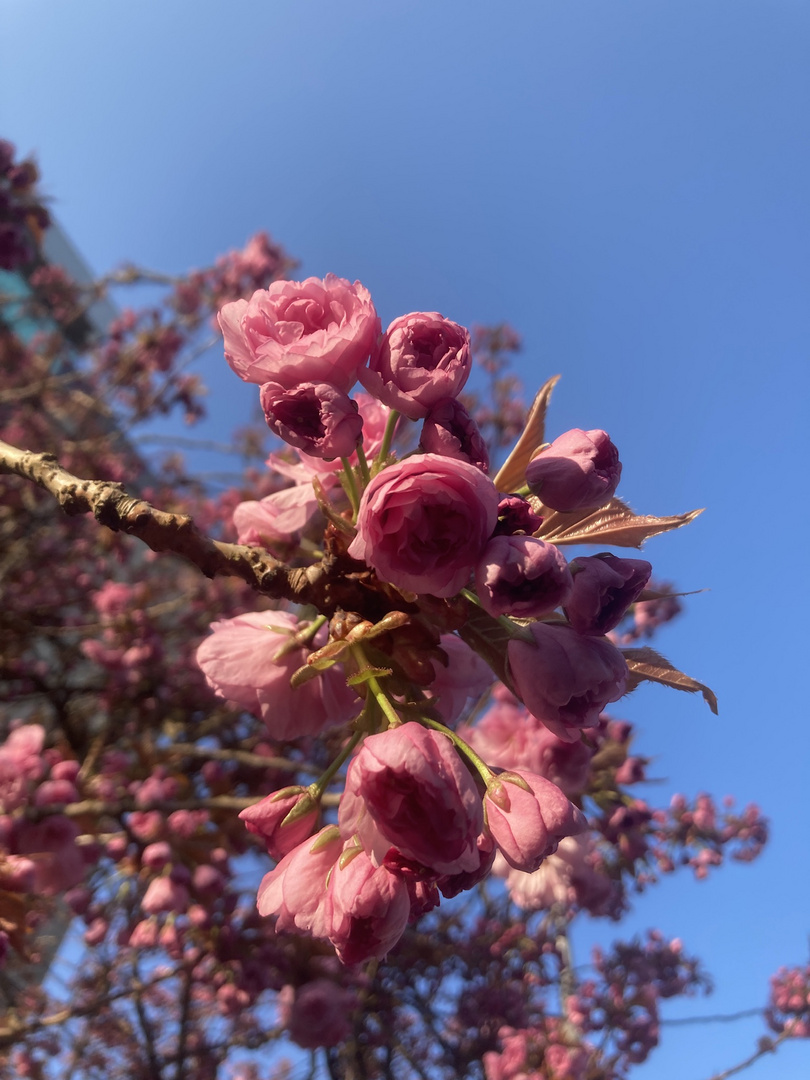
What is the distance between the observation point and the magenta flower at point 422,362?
791mm

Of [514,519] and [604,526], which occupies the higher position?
[604,526]

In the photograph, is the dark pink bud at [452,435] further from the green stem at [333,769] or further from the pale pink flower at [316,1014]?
the pale pink flower at [316,1014]

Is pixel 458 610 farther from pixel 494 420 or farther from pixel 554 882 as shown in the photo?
pixel 494 420

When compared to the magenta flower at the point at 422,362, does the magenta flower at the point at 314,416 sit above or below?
below

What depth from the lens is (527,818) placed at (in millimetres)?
743

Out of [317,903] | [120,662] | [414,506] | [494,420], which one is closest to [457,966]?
[120,662]

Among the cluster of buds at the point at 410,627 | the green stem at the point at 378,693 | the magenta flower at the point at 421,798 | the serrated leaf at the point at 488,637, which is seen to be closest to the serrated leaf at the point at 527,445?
the cluster of buds at the point at 410,627

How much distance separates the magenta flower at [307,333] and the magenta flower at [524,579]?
33cm

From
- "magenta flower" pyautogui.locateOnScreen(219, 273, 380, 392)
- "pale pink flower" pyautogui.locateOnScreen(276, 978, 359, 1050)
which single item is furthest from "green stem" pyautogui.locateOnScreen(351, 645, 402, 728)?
"pale pink flower" pyautogui.locateOnScreen(276, 978, 359, 1050)

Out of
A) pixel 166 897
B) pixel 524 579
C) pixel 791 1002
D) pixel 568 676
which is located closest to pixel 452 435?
pixel 524 579

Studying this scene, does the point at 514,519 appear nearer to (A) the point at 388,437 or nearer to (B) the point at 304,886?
(A) the point at 388,437

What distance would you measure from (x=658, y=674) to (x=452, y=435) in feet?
1.42

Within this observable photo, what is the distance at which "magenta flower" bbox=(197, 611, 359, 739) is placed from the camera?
0.97m

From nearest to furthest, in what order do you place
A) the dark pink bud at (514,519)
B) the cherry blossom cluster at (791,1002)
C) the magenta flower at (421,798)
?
the magenta flower at (421,798) → the dark pink bud at (514,519) → the cherry blossom cluster at (791,1002)
